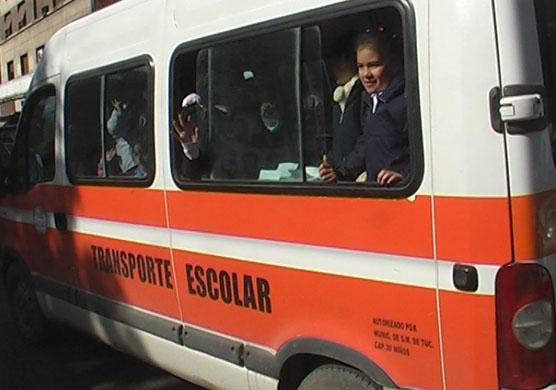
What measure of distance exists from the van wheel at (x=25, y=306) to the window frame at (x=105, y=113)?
1.33 metres

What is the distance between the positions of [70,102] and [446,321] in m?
3.25

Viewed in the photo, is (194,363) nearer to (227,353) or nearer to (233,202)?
(227,353)

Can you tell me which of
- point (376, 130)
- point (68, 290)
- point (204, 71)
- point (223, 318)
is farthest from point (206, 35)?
point (68, 290)

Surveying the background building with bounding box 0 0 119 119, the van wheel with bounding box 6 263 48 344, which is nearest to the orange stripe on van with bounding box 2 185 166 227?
the van wheel with bounding box 6 263 48 344

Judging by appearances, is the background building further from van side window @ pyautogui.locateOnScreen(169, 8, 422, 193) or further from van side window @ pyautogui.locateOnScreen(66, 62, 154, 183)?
van side window @ pyautogui.locateOnScreen(169, 8, 422, 193)

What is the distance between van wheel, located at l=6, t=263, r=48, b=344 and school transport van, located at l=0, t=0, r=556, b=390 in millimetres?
991

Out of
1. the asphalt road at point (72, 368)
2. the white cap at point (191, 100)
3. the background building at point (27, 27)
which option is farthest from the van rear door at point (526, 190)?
the background building at point (27, 27)

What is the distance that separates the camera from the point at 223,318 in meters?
3.63

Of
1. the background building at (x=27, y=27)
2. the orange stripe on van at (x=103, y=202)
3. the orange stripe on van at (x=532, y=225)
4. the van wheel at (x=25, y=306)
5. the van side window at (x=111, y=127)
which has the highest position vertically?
the background building at (x=27, y=27)

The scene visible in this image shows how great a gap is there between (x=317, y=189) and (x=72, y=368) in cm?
322

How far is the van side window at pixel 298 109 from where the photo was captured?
2.79 m

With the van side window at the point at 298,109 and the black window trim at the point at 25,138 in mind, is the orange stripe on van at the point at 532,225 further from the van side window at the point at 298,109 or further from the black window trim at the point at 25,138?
the black window trim at the point at 25,138

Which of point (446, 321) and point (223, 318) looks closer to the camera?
point (446, 321)

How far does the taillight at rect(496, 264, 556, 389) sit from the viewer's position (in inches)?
96.0
